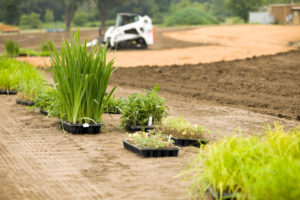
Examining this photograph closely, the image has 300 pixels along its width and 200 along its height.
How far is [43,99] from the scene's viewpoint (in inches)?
359

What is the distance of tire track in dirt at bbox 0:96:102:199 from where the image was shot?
5.04m

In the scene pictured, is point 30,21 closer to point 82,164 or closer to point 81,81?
point 81,81

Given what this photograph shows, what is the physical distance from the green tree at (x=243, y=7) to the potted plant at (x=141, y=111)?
57.7 m

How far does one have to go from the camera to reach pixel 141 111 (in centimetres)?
801

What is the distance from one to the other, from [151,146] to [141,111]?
1592 mm

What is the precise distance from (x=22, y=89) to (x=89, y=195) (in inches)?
260

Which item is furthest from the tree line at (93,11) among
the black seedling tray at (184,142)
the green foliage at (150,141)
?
the green foliage at (150,141)

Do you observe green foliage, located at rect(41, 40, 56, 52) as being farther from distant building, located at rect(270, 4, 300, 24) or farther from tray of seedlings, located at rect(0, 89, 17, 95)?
distant building, located at rect(270, 4, 300, 24)

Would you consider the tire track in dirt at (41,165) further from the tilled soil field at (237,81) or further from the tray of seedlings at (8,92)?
the tilled soil field at (237,81)

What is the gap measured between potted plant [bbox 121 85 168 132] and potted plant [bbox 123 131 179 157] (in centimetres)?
118

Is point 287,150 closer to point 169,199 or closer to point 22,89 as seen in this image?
point 169,199

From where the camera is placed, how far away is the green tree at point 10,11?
6200cm

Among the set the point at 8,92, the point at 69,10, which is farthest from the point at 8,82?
the point at 69,10

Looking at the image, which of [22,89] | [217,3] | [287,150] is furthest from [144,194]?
[217,3]
